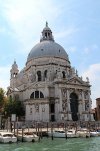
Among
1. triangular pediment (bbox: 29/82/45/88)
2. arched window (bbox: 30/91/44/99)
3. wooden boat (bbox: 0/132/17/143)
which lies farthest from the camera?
triangular pediment (bbox: 29/82/45/88)

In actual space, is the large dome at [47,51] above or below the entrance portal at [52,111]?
above


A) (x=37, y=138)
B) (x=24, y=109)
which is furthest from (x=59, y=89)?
(x=37, y=138)

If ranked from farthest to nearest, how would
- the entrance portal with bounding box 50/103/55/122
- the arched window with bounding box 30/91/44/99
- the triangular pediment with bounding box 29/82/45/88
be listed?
the triangular pediment with bounding box 29/82/45/88 → the arched window with bounding box 30/91/44/99 → the entrance portal with bounding box 50/103/55/122

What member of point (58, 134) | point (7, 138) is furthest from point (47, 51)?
point (7, 138)

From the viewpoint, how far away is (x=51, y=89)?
2378 inches

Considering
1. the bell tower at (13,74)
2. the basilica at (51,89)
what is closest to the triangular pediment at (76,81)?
the basilica at (51,89)

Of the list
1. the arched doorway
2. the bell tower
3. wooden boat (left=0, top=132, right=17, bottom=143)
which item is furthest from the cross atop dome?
wooden boat (left=0, top=132, right=17, bottom=143)

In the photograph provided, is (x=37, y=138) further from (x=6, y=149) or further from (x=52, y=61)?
(x=52, y=61)

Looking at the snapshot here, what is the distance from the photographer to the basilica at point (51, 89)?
5847 centimetres

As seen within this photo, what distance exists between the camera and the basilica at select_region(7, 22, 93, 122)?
58469 millimetres

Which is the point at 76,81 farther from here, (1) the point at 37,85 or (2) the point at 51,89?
(1) the point at 37,85

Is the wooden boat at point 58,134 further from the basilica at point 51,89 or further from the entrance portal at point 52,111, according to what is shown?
the entrance portal at point 52,111

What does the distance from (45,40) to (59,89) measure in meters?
18.7

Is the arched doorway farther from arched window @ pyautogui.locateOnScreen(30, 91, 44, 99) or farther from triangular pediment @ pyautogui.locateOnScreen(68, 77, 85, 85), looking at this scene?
arched window @ pyautogui.locateOnScreen(30, 91, 44, 99)
